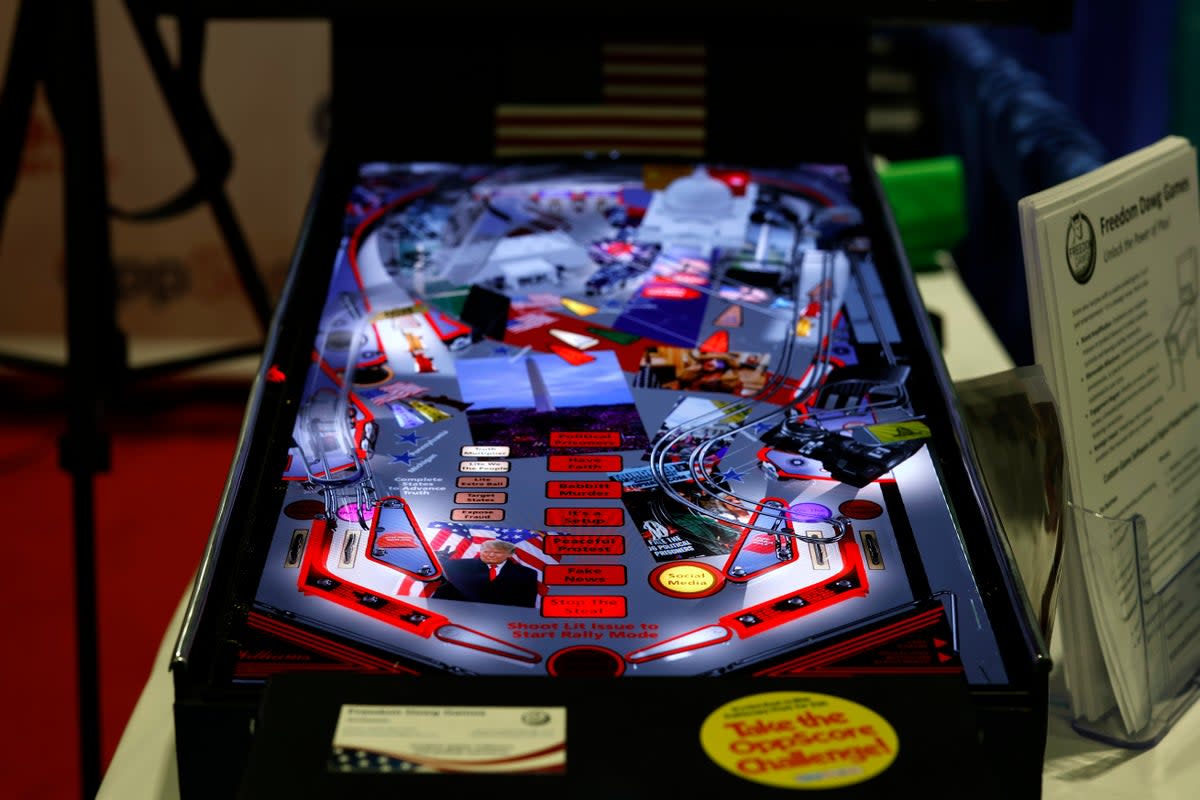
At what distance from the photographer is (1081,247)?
0.84 metres

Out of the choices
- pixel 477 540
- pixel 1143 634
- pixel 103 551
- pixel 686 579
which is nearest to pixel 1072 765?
pixel 1143 634

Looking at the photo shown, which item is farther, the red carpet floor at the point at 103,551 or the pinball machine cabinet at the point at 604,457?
the red carpet floor at the point at 103,551

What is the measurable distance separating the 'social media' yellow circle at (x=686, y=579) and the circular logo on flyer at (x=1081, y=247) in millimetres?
313

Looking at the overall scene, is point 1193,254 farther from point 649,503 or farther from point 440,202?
point 440,202

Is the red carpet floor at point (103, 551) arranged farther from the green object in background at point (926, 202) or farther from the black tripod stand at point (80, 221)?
the green object in background at point (926, 202)

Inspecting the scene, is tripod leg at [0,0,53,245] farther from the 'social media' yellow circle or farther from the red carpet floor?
the 'social media' yellow circle

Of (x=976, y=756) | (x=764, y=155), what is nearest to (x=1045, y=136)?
(x=764, y=155)

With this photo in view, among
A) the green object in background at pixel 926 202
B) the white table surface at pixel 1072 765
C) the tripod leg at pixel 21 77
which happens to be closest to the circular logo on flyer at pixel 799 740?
the white table surface at pixel 1072 765

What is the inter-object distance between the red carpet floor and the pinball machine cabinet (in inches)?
29.9

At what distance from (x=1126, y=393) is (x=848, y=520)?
24 centimetres

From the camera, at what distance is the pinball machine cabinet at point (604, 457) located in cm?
67

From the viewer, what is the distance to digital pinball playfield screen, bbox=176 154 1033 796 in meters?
0.73

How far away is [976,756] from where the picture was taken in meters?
0.64

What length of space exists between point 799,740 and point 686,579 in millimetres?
156
